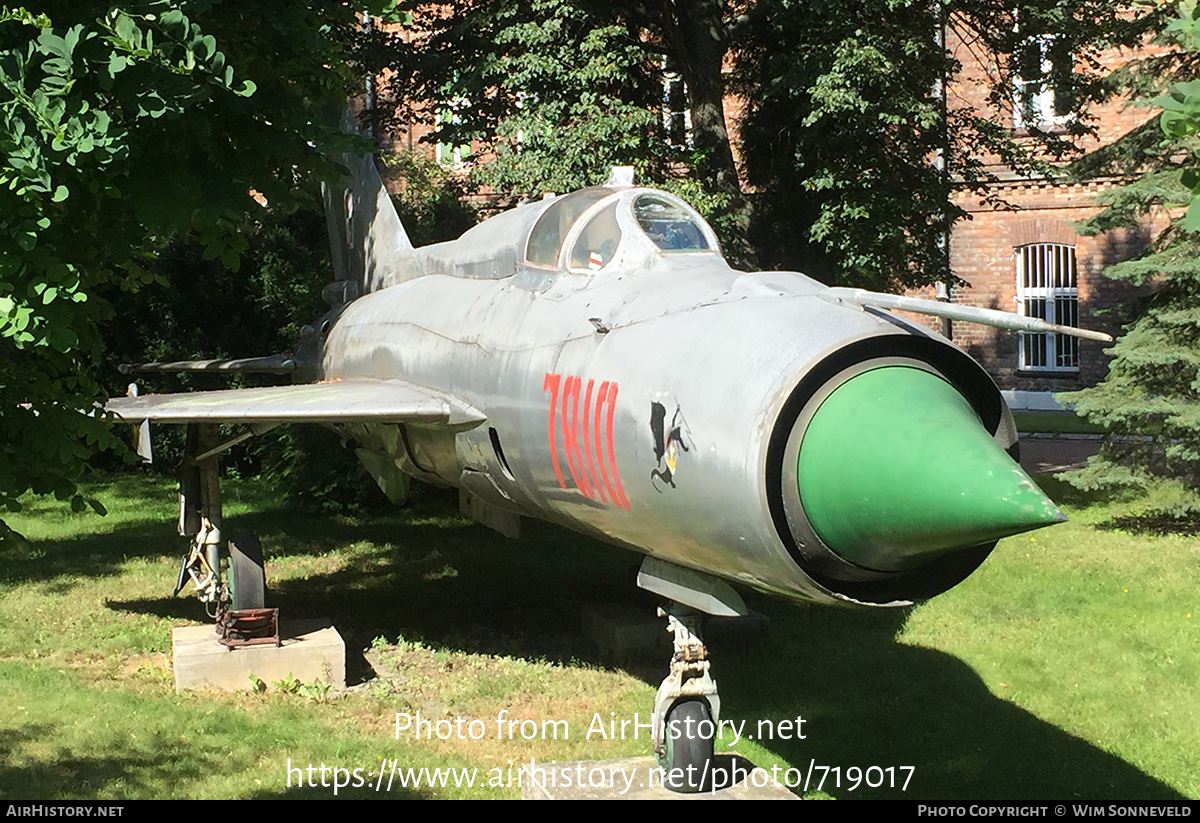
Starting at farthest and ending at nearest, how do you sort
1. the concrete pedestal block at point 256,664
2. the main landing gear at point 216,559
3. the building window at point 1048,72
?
the building window at point 1048,72 → the main landing gear at point 216,559 → the concrete pedestal block at point 256,664

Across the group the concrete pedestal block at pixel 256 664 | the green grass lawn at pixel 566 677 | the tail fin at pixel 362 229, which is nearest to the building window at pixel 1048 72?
the green grass lawn at pixel 566 677

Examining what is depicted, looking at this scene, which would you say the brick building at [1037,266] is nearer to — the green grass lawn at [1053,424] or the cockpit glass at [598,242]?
the green grass lawn at [1053,424]

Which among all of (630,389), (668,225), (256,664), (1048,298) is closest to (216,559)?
(256,664)

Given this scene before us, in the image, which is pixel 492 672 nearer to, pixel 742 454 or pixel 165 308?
pixel 742 454

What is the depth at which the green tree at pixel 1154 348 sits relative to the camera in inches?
528

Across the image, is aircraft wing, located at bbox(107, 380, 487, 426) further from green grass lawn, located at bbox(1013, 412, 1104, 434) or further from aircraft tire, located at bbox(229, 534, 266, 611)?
green grass lawn, located at bbox(1013, 412, 1104, 434)

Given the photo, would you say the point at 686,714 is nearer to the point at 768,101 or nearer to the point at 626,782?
the point at 626,782

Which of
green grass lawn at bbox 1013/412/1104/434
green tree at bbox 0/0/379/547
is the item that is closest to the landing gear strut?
green tree at bbox 0/0/379/547

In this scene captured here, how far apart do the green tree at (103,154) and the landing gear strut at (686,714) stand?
280 cm

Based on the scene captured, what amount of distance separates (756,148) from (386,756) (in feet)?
38.3

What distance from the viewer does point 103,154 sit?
13.2 ft

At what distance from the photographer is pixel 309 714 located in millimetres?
8273

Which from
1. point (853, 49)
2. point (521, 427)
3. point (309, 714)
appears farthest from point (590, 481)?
point (853, 49)

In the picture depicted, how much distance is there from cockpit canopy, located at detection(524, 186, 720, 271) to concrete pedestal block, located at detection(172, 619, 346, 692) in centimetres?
347
